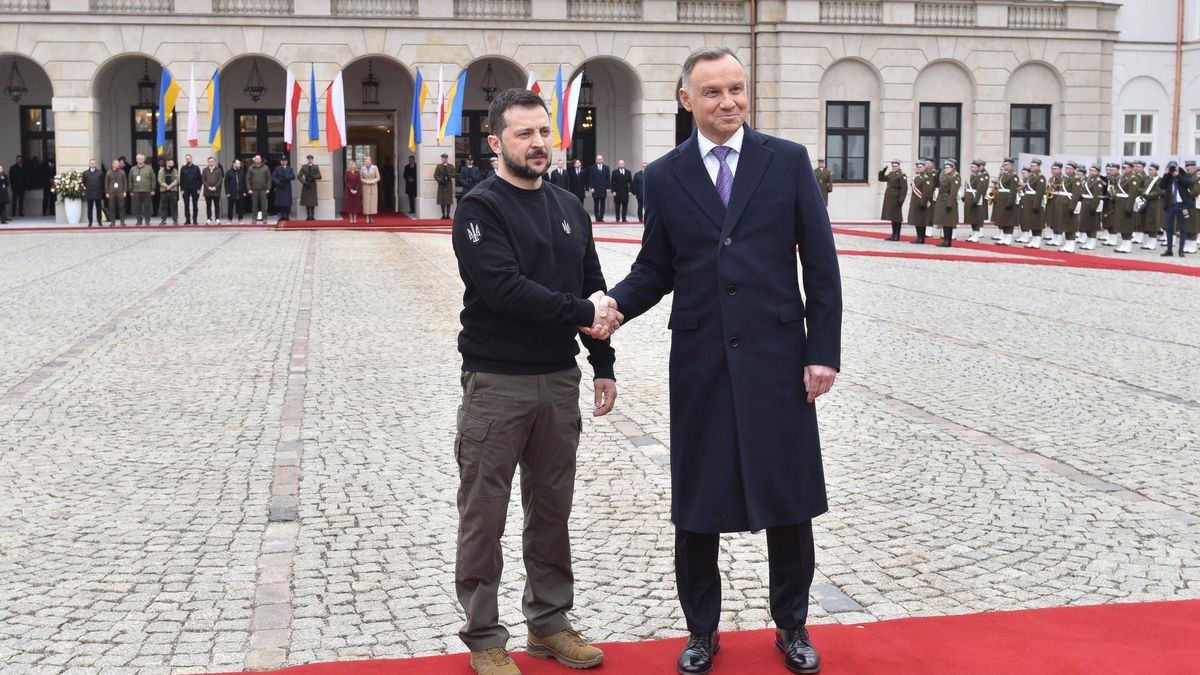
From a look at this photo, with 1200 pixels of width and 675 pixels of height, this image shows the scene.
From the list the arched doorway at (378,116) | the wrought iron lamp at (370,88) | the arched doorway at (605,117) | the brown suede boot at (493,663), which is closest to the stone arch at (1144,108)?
the arched doorway at (605,117)

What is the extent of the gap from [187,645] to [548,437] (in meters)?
1.44

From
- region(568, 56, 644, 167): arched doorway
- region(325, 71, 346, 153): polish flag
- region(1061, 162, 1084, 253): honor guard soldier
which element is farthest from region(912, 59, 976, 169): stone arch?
region(325, 71, 346, 153): polish flag

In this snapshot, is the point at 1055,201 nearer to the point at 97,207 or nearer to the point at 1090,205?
the point at 1090,205

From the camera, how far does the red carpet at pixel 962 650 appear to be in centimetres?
442

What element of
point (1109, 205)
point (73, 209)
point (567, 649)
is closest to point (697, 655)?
point (567, 649)

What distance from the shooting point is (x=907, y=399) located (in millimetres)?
9555

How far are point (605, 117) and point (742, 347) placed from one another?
37.6 metres

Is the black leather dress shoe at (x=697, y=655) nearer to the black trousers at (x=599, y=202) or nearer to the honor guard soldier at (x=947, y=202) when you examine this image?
the honor guard soldier at (x=947, y=202)

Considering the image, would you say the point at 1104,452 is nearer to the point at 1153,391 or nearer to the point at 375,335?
the point at 1153,391

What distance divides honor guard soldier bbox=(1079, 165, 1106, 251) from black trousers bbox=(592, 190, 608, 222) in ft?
46.2

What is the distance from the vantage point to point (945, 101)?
132ft

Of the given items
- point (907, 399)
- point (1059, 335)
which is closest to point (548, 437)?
point (907, 399)

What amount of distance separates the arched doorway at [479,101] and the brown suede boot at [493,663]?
3584 cm

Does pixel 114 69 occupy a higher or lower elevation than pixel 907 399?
higher
